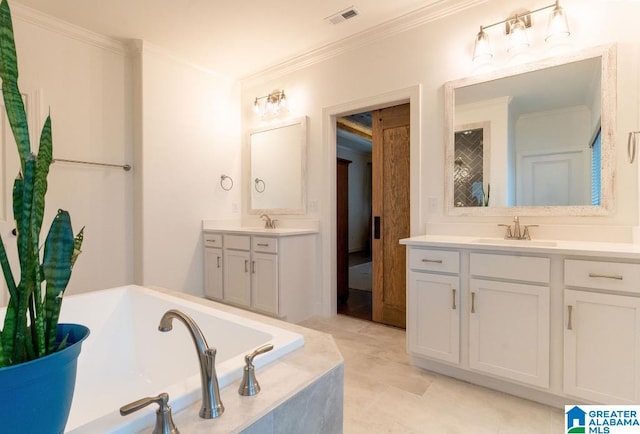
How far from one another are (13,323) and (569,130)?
271 cm

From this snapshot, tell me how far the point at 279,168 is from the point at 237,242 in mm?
940

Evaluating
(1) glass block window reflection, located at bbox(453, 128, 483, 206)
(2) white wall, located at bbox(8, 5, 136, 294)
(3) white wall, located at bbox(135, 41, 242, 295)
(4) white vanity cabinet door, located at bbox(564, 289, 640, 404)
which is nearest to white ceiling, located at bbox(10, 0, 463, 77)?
(2) white wall, located at bbox(8, 5, 136, 294)

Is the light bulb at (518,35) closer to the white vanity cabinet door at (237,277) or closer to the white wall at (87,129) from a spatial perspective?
the white vanity cabinet door at (237,277)

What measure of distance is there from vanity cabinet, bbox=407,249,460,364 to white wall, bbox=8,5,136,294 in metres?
2.69

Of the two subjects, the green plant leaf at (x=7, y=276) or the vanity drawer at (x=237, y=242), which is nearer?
the green plant leaf at (x=7, y=276)

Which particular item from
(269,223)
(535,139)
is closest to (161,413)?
(535,139)

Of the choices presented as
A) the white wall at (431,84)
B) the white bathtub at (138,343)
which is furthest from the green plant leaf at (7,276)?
the white wall at (431,84)

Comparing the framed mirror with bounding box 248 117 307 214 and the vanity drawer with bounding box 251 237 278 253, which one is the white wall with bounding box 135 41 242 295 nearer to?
the framed mirror with bounding box 248 117 307 214

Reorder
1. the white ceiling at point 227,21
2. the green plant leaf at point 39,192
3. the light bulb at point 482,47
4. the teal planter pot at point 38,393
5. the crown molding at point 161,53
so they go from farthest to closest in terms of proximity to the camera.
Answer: the crown molding at point 161,53 < the white ceiling at point 227,21 < the light bulb at point 482,47 < the green plant leaf at point 39,192 < the teal planter pot at point 38,393

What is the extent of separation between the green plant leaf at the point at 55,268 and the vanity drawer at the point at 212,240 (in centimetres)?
275

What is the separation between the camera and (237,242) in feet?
10.7

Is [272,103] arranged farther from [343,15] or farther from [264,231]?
[264,231]

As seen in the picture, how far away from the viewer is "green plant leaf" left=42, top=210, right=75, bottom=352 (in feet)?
2.31

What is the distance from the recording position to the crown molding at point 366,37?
2447 millimetres
